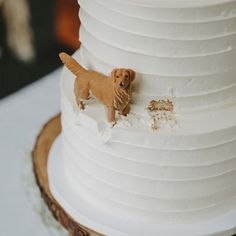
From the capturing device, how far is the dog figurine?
10.7 feet

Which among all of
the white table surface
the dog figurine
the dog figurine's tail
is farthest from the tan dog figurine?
the dog figurine

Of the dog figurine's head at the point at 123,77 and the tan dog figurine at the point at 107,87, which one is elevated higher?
the dog figurine's head at the point at 123,77

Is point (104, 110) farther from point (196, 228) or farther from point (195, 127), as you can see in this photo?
point (196, 228)

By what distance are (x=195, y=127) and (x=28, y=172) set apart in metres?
0.86

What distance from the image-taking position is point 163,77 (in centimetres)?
145

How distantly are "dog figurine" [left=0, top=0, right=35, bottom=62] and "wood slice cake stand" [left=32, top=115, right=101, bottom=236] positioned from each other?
1273mm

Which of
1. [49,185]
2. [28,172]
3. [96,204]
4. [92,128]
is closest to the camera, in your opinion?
[92,128]

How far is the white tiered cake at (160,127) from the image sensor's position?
1.38 m

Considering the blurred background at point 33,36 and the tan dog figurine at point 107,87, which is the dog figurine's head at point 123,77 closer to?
the tan dog figurine at point 107,87

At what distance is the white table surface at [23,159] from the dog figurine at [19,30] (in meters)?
0.60

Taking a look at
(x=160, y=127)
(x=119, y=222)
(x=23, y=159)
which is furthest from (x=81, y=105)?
(x=23, y=159)

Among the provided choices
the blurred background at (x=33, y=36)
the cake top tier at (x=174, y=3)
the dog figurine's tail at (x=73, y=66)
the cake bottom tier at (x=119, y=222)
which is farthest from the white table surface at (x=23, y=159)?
the cake top tier at (x=174, y=3)

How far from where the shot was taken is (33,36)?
3363 millimetres

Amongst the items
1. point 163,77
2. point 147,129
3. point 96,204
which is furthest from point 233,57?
point 96,204
